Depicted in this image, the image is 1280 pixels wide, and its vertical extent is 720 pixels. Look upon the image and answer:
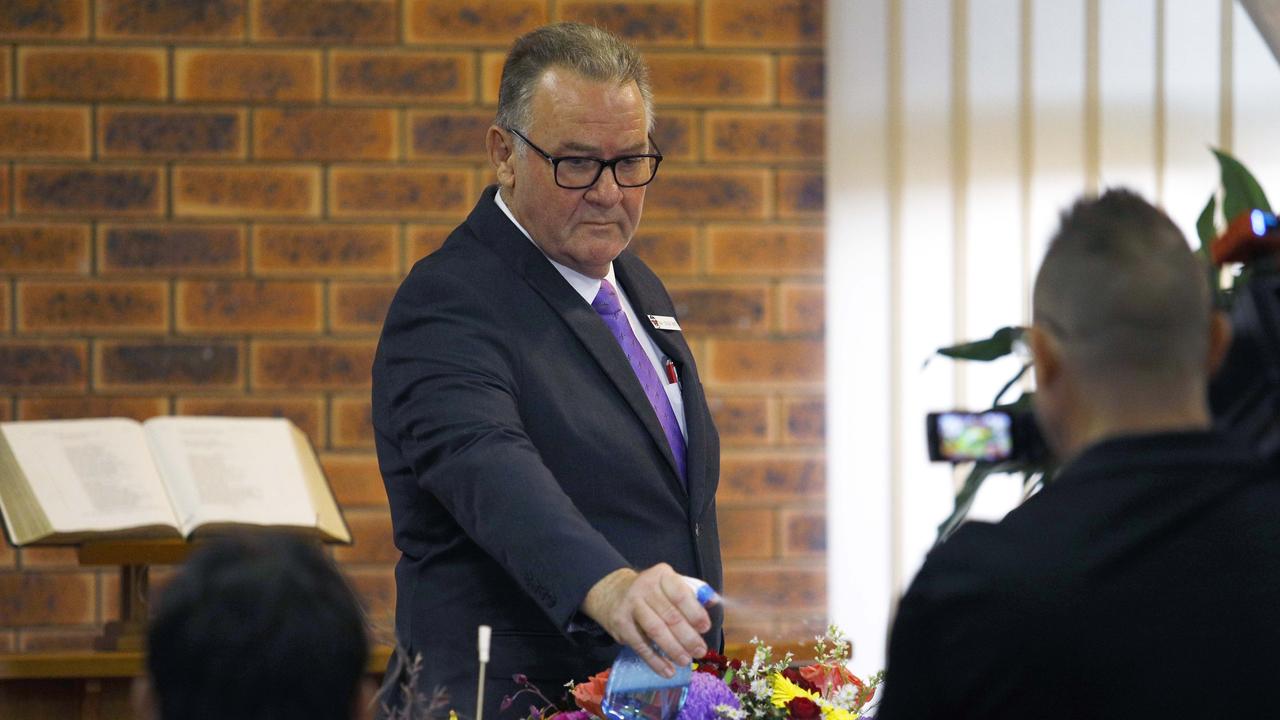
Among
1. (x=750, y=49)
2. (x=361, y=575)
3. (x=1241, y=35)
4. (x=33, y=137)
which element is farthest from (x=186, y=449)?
(x=1241, y=35)

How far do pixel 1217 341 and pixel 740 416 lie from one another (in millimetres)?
2254

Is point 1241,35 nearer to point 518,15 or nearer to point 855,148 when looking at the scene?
point 855,148

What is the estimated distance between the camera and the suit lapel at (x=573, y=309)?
202 centimetres

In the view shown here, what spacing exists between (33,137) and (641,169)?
5.70ft

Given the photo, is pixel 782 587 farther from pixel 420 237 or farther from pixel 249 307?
pixel 249 307

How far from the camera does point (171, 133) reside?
3316 millimetres

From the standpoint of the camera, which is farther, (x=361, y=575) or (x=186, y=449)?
(x=361, y=575)

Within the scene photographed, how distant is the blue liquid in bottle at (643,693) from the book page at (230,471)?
1.35 metres

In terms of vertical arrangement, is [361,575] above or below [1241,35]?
below

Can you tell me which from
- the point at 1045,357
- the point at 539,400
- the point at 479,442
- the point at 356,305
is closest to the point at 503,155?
the point at 539,400

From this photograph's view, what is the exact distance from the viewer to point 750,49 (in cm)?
340

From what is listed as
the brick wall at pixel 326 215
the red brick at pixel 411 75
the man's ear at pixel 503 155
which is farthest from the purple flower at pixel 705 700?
the red brick at pixel 411 75

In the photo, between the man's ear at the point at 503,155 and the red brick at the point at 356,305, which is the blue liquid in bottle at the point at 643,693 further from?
the red brick at the point at 356,305

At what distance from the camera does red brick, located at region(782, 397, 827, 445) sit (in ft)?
11.1
